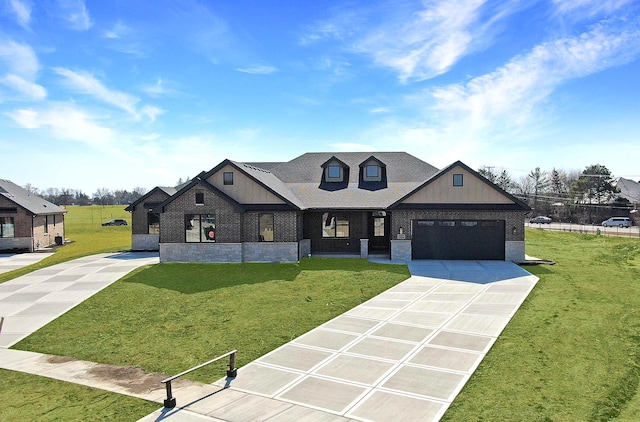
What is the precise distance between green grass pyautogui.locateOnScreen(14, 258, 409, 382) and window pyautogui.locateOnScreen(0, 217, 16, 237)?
19169mm

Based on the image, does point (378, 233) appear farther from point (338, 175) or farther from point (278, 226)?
point (278, 226)

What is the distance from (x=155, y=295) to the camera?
18344 mm

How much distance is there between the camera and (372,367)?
412 inches

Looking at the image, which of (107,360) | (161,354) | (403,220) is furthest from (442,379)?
(403,220)

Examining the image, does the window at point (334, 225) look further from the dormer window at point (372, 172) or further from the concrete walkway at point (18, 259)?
the concrete walkway at point (18, 259)

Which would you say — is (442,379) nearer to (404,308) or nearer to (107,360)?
(404,308)

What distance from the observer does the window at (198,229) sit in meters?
25.8

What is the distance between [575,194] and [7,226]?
267 ft

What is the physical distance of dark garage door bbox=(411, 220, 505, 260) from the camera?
25609 millimetres

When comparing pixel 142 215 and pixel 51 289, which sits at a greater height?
pixel 142 215

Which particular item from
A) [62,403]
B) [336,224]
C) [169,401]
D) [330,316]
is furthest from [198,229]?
[169,401]

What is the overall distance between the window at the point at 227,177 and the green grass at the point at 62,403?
56.2ft

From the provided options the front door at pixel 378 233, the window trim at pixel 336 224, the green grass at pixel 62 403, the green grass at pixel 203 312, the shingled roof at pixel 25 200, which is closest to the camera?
the green grass at pixel 62 403

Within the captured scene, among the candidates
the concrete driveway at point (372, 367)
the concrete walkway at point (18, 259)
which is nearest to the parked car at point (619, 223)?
the concrete driveway at point (372, 367)
